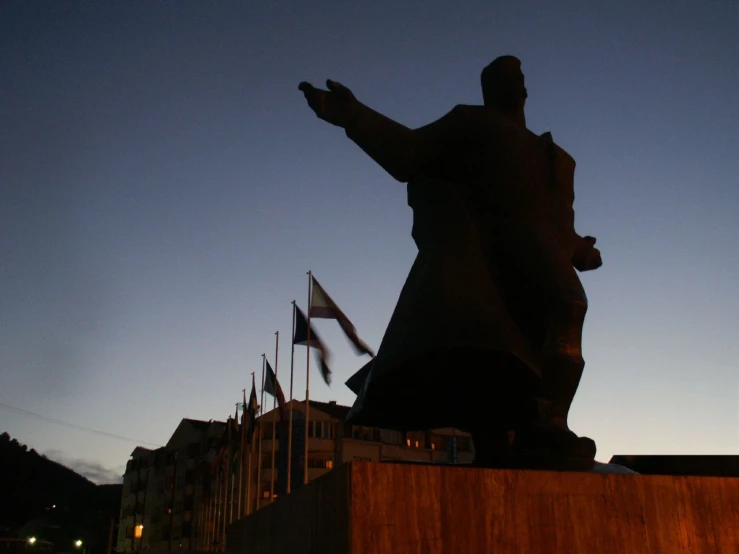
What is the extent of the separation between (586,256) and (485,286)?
151 cm

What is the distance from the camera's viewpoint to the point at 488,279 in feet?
13.3

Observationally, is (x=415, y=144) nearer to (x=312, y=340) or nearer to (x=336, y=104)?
(x=336, y=104)

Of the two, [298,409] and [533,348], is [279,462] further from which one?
[533,348]

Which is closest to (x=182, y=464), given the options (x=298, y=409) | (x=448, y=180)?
(x=298, y=409)

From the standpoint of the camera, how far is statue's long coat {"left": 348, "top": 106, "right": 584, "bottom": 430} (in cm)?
376

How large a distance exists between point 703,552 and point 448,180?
262 centimetres

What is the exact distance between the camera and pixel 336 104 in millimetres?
4504

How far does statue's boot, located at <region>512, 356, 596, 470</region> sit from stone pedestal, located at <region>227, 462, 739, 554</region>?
0.92ft

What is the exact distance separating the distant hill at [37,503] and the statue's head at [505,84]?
7336 centimetres

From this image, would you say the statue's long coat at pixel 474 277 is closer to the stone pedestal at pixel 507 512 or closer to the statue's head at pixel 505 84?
the statue's head at pixel 505 84

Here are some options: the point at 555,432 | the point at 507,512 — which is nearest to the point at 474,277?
the point at 555,432

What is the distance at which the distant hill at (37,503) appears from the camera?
75.2 meters

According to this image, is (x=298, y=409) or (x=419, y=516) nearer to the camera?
(x=419, y=516)

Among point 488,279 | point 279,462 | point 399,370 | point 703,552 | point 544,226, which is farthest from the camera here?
point 279,462
